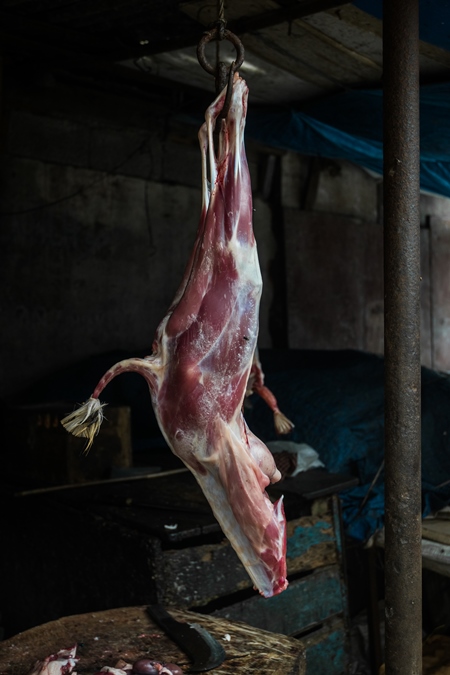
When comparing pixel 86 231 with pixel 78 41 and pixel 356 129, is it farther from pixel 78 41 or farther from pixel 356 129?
pixel 356 129

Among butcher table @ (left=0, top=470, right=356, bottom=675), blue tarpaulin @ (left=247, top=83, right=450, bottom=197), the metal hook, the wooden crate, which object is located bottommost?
butcher table @ (left=0, top=470, right=356, bottom=675)

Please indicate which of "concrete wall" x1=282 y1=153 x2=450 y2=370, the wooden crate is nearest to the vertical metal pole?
the wooden crate

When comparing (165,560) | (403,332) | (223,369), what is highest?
(403,332)

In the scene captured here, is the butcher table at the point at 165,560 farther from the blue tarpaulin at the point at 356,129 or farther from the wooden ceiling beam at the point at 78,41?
the wooden ceiling beam at the point at 78,41

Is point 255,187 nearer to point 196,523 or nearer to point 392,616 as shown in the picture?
point 196,523

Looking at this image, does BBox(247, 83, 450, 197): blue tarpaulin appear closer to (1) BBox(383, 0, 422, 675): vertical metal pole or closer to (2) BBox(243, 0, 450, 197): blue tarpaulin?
(2) BBox(243, 0, 450, 197): blue tarpaulin

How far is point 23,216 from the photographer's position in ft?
22.1

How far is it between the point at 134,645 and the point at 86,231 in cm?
518

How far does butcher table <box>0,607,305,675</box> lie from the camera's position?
8.04ft

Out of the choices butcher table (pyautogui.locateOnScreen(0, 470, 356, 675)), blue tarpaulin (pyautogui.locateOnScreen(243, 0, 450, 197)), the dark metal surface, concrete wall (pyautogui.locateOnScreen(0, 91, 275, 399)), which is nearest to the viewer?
the dark metal surface

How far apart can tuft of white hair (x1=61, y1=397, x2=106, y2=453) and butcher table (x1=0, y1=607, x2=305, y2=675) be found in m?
0.89

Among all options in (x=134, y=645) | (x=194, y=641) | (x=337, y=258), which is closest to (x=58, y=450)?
(x=134, y=645)

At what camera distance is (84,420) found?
2111 millimetres

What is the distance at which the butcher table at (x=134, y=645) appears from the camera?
2.45m
